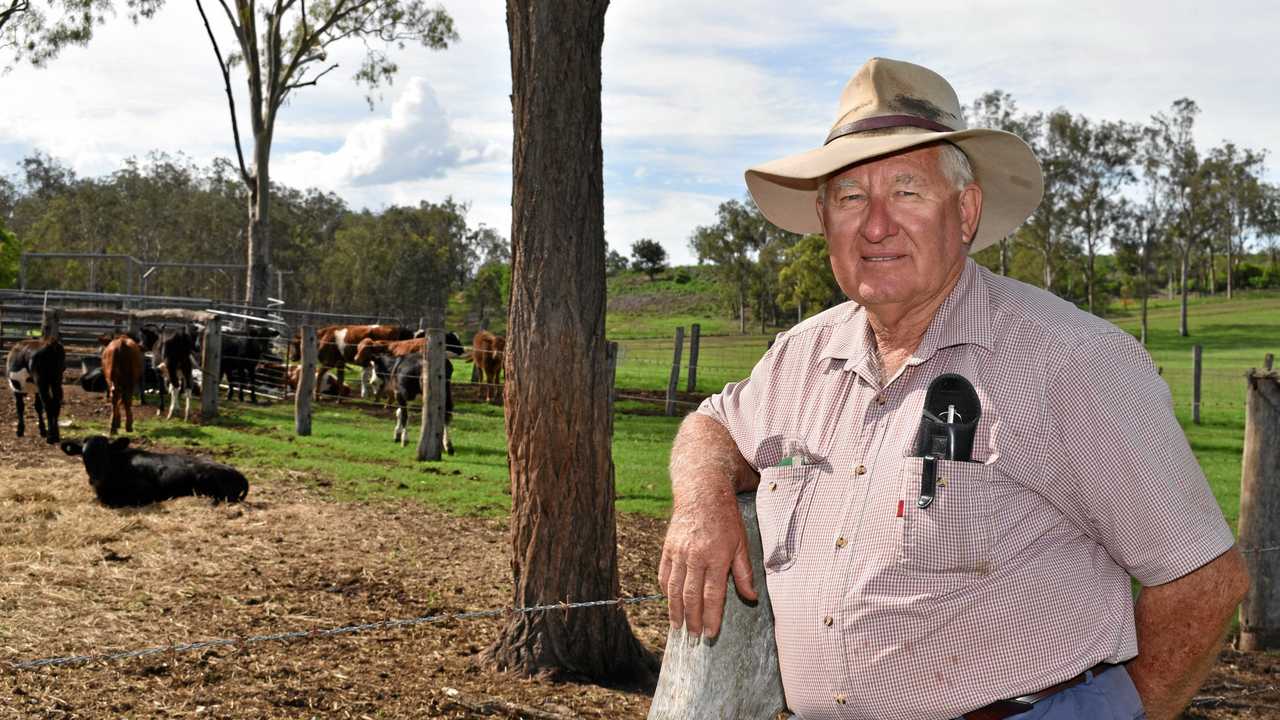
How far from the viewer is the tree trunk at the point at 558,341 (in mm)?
5230

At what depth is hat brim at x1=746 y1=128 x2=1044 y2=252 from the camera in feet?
7.69

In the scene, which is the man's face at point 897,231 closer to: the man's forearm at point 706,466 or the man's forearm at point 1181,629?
the man's forearm at point 706,466

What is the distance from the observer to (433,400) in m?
13.6

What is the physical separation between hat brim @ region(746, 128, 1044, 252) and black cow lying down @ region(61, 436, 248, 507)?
763 cm

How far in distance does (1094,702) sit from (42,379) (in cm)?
1407

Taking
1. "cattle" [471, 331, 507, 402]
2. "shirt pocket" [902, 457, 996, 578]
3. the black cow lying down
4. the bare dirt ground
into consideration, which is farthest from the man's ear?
"cattle" [471, 331, 507, 402]

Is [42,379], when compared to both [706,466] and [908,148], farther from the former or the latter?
[908,148]

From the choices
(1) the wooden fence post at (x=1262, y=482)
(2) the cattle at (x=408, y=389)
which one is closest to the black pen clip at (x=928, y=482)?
(1) the wooden fence post at (x=1262, y=482)

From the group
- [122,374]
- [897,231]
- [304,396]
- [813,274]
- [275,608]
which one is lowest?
[275,608]

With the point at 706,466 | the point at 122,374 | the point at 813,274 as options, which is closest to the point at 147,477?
the point at 122,374

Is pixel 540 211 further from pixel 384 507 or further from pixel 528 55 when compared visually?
pixel 384 507

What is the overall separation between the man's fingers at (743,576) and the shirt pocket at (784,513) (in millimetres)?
83

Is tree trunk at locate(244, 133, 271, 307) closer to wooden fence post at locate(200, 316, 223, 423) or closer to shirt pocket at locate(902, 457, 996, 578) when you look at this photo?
wooden fence post at locate(200, 316, 223, 423)

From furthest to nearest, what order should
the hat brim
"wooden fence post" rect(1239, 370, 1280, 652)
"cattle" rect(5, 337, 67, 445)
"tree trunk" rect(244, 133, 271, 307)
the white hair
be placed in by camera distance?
1. "tree trunk" rect(244, 133, 271, 307)
2. "cattle" rect(5, 337, 67, 445)
3. "wooden fence post" rect(1239, 370, 1280, 652)
4. the white hair
5. the hat brim
